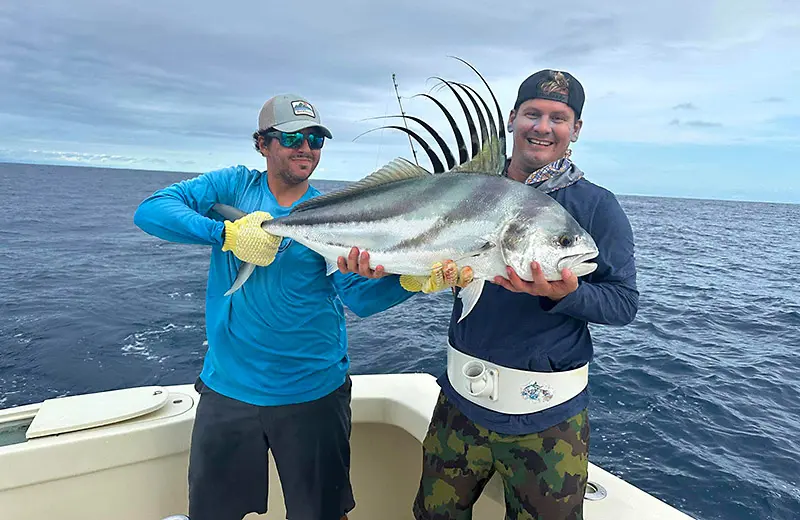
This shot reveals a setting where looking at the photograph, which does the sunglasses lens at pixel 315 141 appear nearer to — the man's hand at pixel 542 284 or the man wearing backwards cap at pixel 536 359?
the man wearing backwards cap at pixel 536 359

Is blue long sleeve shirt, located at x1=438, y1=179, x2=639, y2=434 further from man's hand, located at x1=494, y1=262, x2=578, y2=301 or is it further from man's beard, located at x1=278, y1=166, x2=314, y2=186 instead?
man's beard, located at x1=278, y1=166, x2=314, y2=186

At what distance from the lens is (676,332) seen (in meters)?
11.9

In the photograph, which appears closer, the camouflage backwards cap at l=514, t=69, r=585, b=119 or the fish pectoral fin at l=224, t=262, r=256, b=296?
the camouflage backwards cap at l=514, t=69, r=585, b=119

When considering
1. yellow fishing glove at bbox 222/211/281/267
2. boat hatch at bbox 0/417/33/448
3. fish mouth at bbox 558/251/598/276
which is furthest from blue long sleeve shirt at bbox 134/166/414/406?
boat hatch at bbox 0/417/33/448

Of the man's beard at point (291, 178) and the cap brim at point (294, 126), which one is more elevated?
the cap brim at point (294, 126)

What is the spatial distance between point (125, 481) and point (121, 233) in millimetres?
26107

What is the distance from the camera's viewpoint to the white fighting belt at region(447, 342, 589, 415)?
232 cm

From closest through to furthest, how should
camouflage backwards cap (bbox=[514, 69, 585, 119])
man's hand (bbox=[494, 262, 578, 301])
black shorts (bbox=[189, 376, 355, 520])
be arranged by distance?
man's hand (bbox=[494, 262, 578, 301]) → camouflage backwards cap (bbox=[514, 69, 585, 119]) → black shorts (bbox=[189, 376, 355, 520])

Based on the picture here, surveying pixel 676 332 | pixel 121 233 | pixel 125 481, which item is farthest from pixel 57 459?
pixel 121 233

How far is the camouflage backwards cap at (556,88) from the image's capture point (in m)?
2.49

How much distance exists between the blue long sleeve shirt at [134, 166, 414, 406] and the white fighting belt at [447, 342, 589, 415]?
2.16 ft

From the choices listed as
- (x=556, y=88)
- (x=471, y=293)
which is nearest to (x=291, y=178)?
(x=471, y=293)

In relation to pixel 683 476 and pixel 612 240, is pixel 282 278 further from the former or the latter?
pixel 683 476

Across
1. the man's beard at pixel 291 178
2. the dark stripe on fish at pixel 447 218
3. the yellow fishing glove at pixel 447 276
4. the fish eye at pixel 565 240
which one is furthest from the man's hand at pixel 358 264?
the fish eye at pixel 565 240
